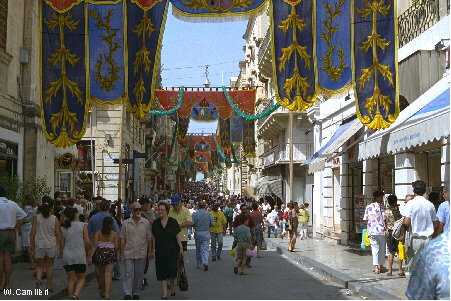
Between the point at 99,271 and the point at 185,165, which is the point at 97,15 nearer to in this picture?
the point at 99,271

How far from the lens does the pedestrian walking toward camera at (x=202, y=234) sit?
15898 mm

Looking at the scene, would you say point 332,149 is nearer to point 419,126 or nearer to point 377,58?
point 377,58

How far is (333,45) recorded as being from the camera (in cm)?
1352

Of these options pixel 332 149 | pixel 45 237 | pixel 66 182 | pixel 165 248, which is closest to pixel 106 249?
pixel 165 248

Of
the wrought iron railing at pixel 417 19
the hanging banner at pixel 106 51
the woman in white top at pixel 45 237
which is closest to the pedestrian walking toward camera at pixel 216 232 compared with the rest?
the hanging banner at pixel 106 51

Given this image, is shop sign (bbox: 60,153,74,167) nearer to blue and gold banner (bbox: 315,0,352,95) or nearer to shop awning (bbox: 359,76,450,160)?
shop awning (bbox: 359,76,450,160)

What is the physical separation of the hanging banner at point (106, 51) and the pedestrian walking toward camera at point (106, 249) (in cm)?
411

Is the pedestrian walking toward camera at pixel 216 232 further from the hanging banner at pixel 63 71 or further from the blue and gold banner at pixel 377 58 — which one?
the blue and gold banner at pixel 377 58

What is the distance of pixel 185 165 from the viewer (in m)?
74.3

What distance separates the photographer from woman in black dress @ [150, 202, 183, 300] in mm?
10852

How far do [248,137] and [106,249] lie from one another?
2522cm

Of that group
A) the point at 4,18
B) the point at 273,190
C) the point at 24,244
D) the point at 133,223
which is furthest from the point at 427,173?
the point at 273,190

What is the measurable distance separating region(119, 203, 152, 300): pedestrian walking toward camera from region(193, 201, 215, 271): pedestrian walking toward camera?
511 cm

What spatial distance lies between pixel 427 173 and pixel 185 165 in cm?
5951
